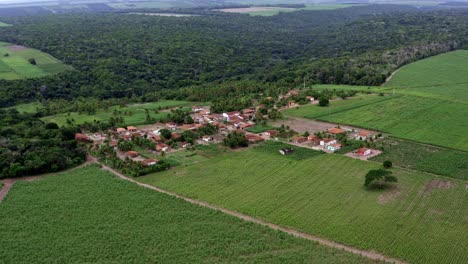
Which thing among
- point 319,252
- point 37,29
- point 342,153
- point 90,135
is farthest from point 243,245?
point 37,29

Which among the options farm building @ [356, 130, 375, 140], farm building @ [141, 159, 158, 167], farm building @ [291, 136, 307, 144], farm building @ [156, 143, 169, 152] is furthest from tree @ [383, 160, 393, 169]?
farm building @ [156, 143, 169, 152]

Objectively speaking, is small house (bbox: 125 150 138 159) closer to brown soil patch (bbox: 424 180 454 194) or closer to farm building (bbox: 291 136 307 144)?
farm building (bbox: 291 136 307 144)

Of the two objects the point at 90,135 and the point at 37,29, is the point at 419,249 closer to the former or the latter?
the point at 90,135

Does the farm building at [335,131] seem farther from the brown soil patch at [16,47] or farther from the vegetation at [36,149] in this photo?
the brown soil patch at [16,47]

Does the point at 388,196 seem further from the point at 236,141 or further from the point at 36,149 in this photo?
the point at 36,149

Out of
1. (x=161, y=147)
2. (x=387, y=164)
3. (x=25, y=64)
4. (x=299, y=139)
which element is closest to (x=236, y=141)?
(x=299, y=139)

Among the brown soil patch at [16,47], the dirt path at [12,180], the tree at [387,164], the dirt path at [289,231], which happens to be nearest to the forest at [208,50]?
the brown soil patch at [16,47]
